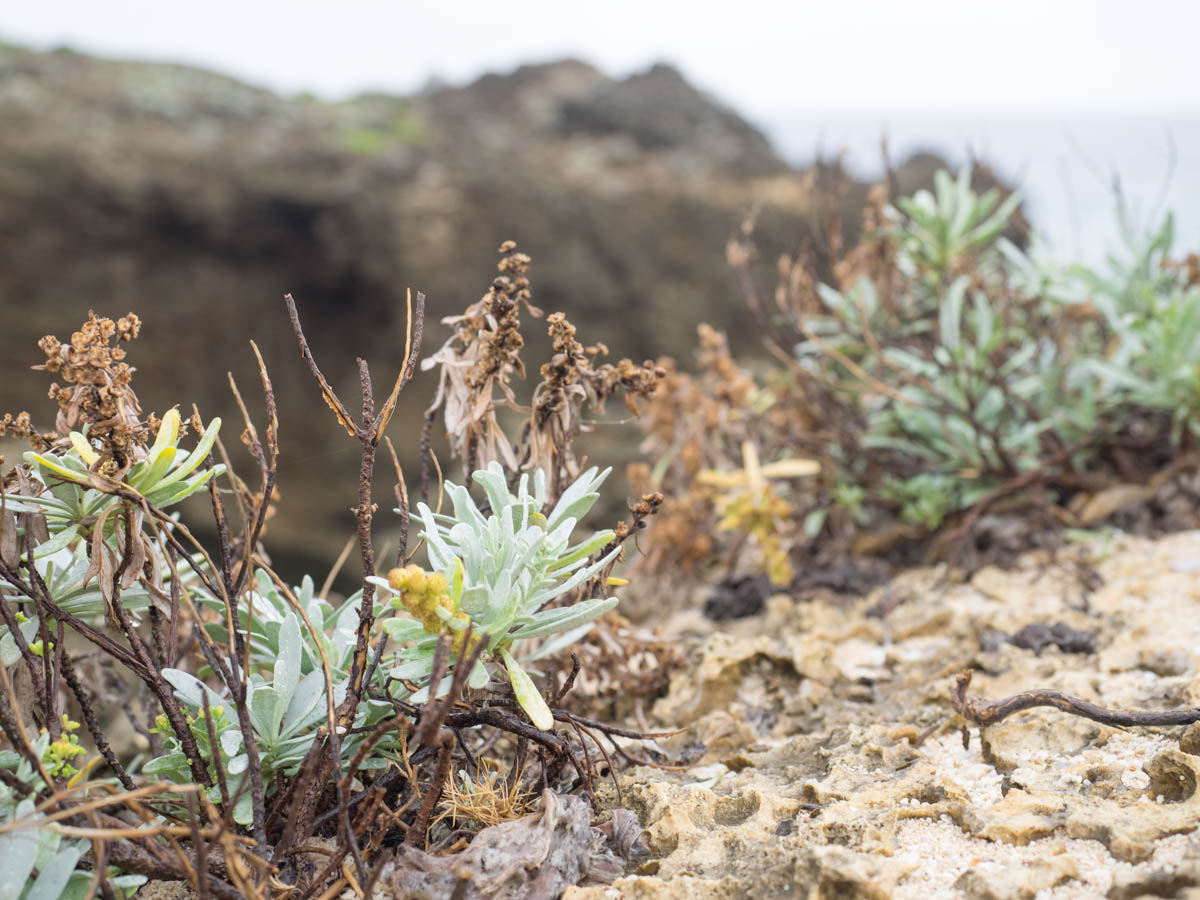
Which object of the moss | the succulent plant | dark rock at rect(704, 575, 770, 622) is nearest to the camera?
the succulent plant

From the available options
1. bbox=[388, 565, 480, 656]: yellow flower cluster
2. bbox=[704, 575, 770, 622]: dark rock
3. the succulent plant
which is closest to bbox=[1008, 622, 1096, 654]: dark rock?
bbox=[704, 575, 770, 622]: dark rock

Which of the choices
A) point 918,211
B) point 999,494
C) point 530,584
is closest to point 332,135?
point 918,211

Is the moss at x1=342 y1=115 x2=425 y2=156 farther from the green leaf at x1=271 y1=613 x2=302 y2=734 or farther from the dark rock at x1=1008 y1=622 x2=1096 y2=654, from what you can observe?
the green leaf at x1=271 y1=613 x2=302 y2=734

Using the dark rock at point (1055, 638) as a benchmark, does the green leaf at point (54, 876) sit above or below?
below

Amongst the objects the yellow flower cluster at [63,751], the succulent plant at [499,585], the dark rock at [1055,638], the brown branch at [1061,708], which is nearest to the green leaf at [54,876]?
the yellow flower cluster at [63,751]

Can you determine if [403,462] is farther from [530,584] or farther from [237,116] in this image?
[530,584]

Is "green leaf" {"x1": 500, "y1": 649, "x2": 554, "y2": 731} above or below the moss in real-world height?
below

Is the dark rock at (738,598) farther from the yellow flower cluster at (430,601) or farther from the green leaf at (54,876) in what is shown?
the green leaf at (54,876)
